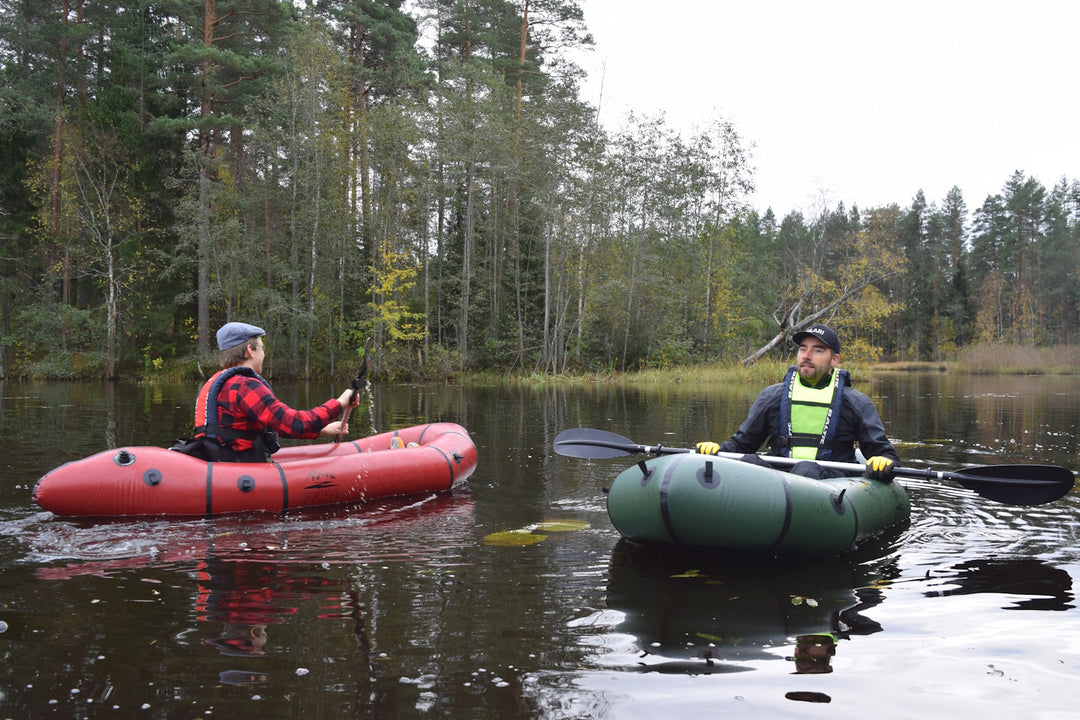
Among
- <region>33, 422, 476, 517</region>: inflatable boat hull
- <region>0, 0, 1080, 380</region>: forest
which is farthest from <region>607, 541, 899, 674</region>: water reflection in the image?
<region>0, 0, 1080, 380</region>: forest

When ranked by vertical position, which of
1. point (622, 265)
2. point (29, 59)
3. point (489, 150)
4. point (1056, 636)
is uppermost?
point (29, 59)

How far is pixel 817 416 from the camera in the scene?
4.74 m

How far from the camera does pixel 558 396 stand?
53.4 feet

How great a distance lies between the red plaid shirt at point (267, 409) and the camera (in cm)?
489

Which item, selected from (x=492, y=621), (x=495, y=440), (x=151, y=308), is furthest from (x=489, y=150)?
(x=492, y=621)

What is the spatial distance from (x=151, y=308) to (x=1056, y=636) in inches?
944

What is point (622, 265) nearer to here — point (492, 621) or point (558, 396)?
point (558, 396)

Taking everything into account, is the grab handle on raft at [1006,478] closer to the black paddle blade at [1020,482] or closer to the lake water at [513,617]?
the black paddle blade at [1020,482]

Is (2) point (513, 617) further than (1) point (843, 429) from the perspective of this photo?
No

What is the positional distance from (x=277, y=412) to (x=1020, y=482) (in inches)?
172

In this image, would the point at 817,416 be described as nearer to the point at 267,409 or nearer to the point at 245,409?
the point at 267,409

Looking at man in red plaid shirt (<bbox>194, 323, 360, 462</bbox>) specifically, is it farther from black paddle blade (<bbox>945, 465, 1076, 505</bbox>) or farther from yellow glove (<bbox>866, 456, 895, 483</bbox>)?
black paddle blade (<bbox>945, 465, 1076, 505</bbox>)

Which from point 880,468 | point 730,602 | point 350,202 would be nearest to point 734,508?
point 730,602

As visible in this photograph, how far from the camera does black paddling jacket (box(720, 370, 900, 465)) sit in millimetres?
4641
